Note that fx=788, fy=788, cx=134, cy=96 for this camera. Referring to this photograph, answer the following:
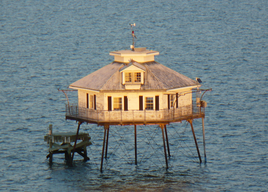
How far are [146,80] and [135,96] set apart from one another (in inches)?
93.1

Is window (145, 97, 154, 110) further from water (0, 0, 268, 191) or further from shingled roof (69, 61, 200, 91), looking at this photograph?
water (0, 0, 268, 191)

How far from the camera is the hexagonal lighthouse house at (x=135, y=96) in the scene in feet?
285

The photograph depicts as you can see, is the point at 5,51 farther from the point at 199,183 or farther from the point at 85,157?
the point at 199,183

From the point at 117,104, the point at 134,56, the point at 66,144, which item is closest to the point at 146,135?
the point at 66,144

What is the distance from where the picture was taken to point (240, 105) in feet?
427

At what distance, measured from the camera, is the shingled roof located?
8738 cm

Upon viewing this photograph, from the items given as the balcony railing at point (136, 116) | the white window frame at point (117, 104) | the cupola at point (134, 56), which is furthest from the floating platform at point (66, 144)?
the cupola at point (134, 56)

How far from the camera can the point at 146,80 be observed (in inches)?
3469

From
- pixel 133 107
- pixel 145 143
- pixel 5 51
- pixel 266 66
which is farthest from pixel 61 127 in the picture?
pixel 5 51

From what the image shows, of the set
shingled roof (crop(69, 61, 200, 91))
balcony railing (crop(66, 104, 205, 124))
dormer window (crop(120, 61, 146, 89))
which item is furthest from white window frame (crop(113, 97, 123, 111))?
dormer window (crop(120, 61, 146, 89))

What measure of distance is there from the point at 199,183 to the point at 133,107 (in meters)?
11.4

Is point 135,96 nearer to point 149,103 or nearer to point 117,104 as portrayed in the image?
point 149,103

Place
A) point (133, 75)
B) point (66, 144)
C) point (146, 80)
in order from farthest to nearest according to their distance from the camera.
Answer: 1. point (66, 144)
2. point (146, 80)
3. point (133, 75)

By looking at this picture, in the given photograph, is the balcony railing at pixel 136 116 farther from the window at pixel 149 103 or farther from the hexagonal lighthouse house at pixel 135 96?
the window at pixel 149 103
